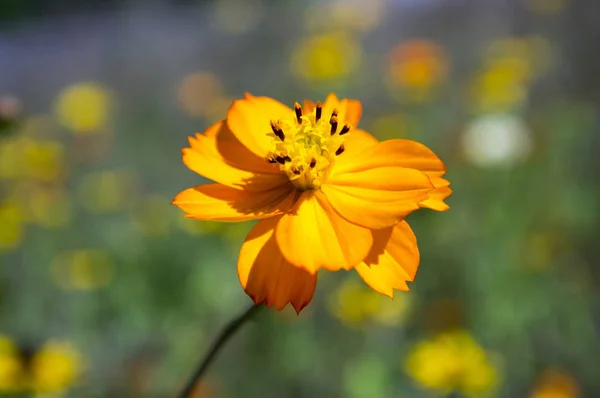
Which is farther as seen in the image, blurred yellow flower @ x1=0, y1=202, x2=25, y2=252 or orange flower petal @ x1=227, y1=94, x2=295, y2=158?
blurred yellow flower @ x1=0, y1=202, x2=25, y2=252

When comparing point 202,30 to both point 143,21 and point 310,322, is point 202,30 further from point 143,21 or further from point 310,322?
point 310,322

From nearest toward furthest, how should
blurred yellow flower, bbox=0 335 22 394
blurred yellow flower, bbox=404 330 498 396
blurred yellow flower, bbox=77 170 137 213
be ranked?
1. blurred yellow flower, bbox=0 335 22 394
2. blurred yellow flower, bbox=404 330 498 396
3. blurred yellow flower, bbox=77 170 137 213

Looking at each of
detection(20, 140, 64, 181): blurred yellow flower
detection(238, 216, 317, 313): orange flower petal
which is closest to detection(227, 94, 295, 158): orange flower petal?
detection(238, 216, 317, 313): orange flower petal

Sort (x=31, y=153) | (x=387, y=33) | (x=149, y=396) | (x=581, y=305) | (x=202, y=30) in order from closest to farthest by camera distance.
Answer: (x=149, y=396), (x=581, y=305), (x=31, y=153), (x=387, y=33), (x=202, y=30)

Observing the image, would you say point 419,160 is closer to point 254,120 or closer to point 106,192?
point 254,120

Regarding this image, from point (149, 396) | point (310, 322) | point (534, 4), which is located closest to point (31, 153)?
point (149, 396)

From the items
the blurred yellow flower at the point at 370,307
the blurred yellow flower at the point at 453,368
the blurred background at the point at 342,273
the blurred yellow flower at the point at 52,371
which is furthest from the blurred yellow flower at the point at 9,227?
the blurred yellow flower at the point at 453,368

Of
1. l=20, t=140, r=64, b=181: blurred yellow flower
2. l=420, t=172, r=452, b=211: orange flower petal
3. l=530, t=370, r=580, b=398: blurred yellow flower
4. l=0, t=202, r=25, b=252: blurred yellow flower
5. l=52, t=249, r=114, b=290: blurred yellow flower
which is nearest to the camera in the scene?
l=420, t=172, r=452, b=211: orange flower petal

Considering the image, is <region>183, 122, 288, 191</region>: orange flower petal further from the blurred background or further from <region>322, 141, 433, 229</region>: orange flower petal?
the blurred background
